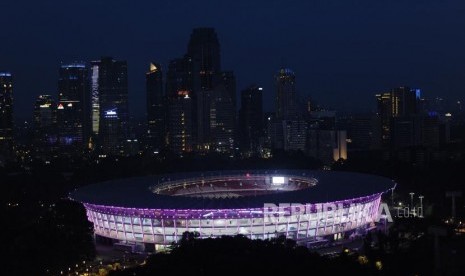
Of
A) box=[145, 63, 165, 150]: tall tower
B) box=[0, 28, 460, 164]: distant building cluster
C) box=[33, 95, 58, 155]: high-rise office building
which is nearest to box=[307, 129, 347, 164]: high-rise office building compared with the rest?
box=[0, 28, 460, 164]: distant building cluster

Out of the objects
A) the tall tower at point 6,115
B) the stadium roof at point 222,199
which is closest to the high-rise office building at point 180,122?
the tall tower at point 6,115

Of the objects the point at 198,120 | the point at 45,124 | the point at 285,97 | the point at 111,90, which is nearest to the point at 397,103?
the point at 285,97

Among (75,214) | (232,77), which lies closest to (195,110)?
(232,77)

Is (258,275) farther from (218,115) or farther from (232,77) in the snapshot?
(232,77)

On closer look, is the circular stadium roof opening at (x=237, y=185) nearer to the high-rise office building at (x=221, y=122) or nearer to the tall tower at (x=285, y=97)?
the high-rise office building at (x=221, y=122)

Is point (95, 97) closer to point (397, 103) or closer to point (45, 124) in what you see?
point (45, 124)

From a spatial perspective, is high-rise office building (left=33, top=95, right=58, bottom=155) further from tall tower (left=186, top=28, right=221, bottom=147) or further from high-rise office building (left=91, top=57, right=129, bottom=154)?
tall tower (left=186, top=28, right=221, bottom=147)
